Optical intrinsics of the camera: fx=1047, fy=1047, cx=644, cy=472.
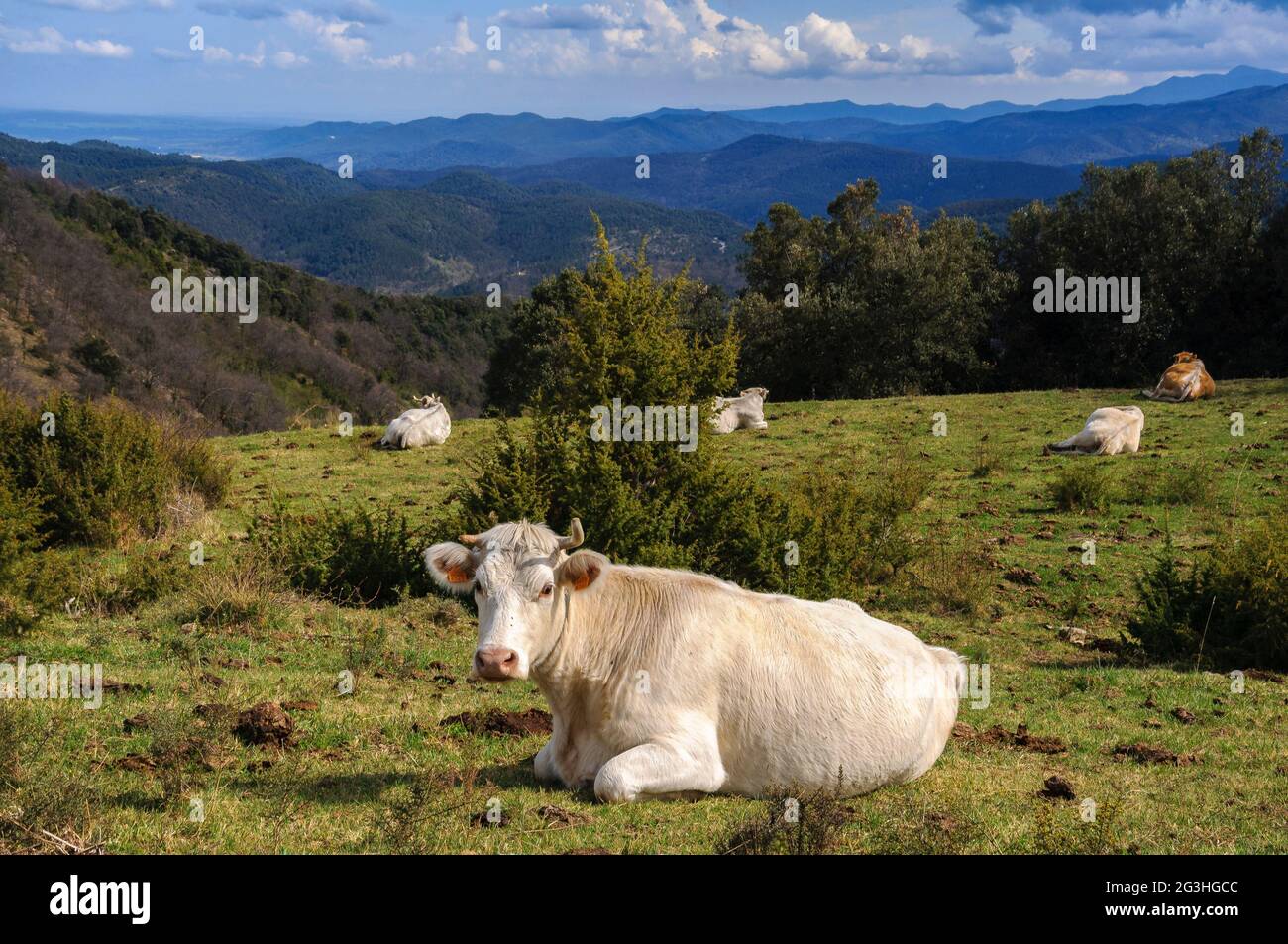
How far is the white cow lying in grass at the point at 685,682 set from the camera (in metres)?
6.36

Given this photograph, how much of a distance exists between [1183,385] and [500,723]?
83.4 ft

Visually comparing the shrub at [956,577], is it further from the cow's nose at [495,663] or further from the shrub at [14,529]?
the shrub at [14,529]

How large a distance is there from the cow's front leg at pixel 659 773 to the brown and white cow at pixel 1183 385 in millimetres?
25489

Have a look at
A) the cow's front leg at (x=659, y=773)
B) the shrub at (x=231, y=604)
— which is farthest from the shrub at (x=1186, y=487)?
the shrub at (x=231, y=604)

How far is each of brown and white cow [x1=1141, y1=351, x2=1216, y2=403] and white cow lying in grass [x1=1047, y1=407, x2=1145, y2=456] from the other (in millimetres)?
6028

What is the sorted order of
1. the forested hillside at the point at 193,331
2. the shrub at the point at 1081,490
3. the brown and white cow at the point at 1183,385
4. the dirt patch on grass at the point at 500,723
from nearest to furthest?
the dirt patch on grass at the point at 500,723
the shrub at the point at 1081,490
the brown and white cow at the point at 1183,385
the forested hillside at the point at 193,331

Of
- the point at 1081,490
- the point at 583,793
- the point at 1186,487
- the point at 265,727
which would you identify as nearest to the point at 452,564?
the point at 583,793

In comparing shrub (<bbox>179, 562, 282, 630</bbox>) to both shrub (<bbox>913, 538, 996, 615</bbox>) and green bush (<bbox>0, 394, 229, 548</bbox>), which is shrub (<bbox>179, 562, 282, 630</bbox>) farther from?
shrub (<bbox>913, 538, 996, 615</bbox>)

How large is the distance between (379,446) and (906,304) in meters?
23.4

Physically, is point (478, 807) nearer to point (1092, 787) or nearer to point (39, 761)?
point (39, 761)

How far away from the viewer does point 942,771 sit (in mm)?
7207

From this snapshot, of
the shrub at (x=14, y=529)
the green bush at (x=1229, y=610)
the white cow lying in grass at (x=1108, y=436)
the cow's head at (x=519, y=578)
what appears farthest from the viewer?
the white cow lying in grass at (x=1108, y=436)

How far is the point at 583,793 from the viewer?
21.2 feet
